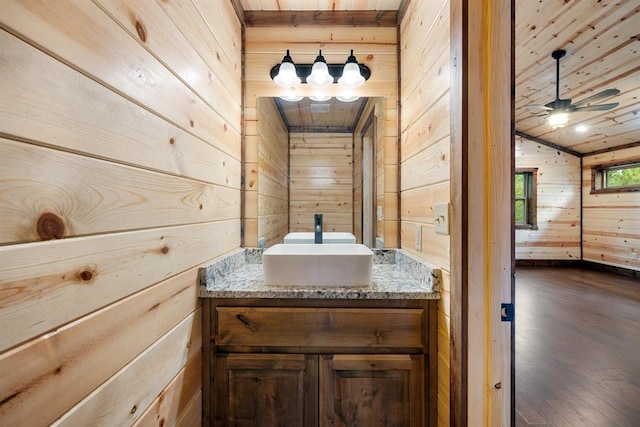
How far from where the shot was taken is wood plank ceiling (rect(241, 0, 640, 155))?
4.94 ft

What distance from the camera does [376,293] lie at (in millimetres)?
1078

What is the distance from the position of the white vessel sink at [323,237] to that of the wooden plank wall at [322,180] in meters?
0.03

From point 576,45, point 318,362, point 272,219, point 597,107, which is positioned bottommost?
point 318,362

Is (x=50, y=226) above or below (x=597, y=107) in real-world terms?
below

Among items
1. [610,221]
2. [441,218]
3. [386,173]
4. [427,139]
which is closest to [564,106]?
[386,173]

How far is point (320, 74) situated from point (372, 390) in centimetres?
155

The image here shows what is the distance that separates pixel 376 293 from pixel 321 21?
149cm

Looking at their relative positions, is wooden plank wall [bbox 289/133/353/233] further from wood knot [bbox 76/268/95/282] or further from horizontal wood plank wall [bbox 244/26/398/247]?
wood knot [bbox 76/268/95/282]

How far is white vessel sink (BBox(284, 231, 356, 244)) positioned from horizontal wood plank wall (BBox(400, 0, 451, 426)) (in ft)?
1.03

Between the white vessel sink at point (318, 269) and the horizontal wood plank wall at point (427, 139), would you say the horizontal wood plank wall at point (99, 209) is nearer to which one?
the white vessel sink at point (318, 269)

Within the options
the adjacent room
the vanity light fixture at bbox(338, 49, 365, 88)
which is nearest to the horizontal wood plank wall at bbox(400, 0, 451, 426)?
the adjacent room

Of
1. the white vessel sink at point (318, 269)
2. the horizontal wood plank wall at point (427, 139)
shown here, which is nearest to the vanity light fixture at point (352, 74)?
the horizontal wood plank wall at point (427, 139)

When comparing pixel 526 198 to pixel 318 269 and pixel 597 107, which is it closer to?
pixel 597 107

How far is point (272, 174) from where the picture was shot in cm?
163
